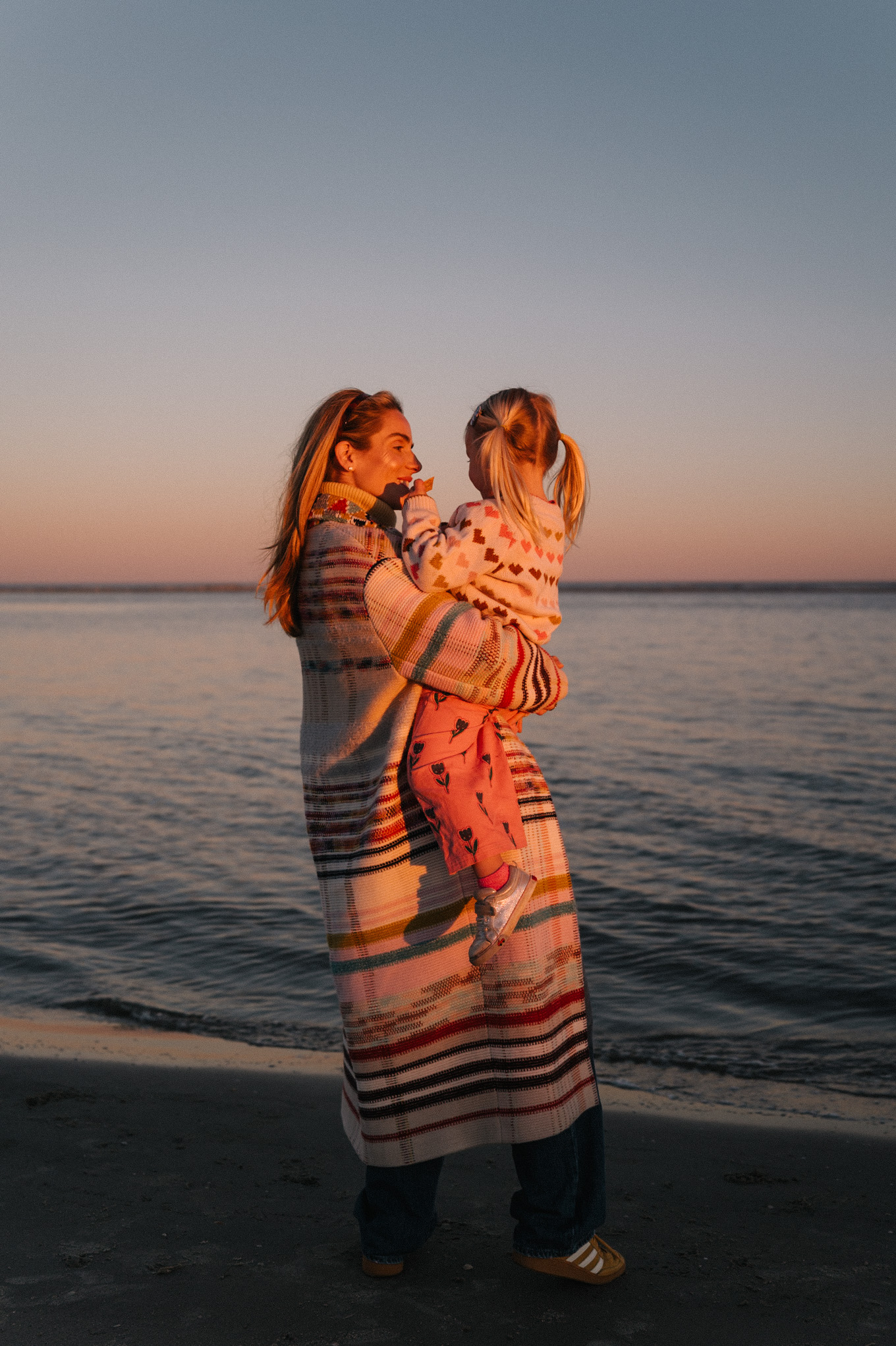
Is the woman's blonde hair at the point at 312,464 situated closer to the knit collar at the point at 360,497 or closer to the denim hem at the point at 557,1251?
the knit collar at the point at 360,497

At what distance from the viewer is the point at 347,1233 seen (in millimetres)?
2842

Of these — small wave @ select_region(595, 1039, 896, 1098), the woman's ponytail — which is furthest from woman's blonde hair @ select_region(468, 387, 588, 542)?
small wave @ select_region(595, 1039, 896, 1098)

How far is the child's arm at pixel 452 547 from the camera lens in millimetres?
2262

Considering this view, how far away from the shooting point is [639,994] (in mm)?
5629

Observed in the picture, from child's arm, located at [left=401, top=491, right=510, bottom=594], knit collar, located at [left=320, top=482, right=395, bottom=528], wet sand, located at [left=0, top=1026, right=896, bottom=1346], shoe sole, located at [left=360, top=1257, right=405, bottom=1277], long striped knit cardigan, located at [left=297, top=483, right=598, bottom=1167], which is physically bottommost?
wet sand, located at [left=0, top=1026, right=896, bottom=1346]

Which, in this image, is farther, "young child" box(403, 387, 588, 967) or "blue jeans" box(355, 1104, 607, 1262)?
"blue jeans" box(355, 1104, 607, 1262)

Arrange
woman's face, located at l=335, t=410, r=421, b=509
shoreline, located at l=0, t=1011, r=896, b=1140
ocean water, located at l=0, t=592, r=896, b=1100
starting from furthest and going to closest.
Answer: ocean water, located at l=0, t=592, r=896, b=1100, shoreline, located at l=0, t=1011, r=896, b=1140, woman's face, located at l=335, t=410, r=421, b=509

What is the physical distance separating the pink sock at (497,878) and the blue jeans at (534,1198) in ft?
2.06

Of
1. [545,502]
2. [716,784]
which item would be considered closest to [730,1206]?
[545,502]

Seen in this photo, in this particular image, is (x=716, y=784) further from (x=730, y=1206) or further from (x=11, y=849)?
(x=730, y=1206)

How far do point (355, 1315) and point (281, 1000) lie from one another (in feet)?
10.6

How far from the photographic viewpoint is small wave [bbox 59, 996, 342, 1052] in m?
4.97

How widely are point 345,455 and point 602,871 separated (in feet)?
19.6

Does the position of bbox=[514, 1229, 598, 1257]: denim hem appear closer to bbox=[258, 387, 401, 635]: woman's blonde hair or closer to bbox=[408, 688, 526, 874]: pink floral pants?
bbox=[408, 688, 526, 874]: pink floral pants
